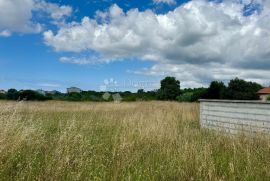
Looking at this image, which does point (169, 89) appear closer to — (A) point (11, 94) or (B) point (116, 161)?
(A) point (11, 94)

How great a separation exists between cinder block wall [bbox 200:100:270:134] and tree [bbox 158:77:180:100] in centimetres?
3732

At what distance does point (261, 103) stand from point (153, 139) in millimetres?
3840

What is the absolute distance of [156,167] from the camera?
517 centimetres

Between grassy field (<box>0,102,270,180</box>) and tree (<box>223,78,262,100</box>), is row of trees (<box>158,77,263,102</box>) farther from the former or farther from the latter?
grassy field (<box>0,102,270,180</box>)

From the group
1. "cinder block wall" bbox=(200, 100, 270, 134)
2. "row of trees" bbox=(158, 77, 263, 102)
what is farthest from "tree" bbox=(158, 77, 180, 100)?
"cinder block wall" bbox=(200, 100, 270, 134)

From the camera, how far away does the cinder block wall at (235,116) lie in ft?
29.4

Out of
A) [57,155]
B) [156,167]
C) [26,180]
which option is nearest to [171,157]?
→ [156,167]

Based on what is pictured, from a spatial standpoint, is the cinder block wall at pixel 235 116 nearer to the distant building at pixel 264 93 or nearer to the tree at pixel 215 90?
the tree at pixel 215 90

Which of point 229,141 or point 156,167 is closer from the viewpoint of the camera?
point 156,167

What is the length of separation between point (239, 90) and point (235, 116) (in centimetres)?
3016

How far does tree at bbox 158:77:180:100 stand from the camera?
49.8 metres

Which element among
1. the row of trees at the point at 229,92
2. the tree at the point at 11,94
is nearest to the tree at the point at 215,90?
the row of trees at the point at 229,92

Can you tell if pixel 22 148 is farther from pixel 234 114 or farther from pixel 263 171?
pixel 234 114

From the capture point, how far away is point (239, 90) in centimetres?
3881
